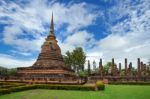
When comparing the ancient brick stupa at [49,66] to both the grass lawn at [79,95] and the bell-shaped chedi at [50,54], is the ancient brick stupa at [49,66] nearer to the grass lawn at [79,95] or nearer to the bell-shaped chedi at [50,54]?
the bell-shaped chedi at [50,54]

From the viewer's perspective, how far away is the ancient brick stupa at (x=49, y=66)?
4344cm

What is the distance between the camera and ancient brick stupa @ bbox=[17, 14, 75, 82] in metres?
43.4

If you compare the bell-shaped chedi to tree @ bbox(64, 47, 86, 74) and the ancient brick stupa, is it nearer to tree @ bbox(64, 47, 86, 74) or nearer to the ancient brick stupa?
the ancient brick stupa

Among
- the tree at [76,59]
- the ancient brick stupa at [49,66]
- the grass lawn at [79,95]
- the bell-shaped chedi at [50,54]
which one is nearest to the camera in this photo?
the grass lawn at [79,95]

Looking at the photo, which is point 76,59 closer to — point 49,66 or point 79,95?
point 49,66

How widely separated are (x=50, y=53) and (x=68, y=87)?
81.8ft

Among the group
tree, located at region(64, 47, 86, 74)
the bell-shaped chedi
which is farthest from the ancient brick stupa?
tree, located at region(64, 47, 86, 74)

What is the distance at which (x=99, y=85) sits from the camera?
80.8 ft

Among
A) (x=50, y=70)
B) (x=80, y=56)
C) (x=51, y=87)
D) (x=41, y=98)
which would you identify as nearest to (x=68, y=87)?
(x=51, y=87)

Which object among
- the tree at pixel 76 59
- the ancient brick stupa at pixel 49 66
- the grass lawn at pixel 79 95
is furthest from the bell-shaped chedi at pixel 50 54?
the grass lawn at pixel 79 95

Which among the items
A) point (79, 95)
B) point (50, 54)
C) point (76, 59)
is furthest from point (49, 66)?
point (79, 95)

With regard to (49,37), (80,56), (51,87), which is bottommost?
(51,87)

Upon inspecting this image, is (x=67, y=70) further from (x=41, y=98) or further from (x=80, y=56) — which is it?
(x=41, y=98)

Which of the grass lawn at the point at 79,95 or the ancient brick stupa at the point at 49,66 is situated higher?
the ancient brick stupa at the point at 49,66
